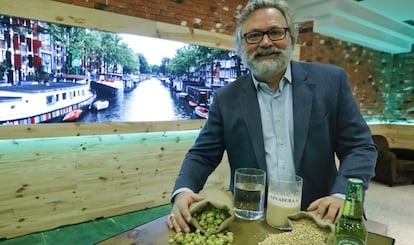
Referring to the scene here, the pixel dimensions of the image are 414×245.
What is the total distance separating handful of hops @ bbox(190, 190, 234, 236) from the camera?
795 millimetres

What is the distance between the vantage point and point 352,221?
2.24 ft

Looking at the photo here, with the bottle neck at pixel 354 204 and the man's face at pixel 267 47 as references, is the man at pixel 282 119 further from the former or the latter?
the bottle neck at pixel 354 204

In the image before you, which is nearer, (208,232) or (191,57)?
(208,232)

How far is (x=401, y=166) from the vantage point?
14.0ft

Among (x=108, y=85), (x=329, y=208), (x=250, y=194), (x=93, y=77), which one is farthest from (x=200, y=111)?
(x=329, y=208)

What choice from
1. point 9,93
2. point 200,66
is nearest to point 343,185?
point 9,93

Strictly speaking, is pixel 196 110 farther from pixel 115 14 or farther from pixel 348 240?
pixel 348 240

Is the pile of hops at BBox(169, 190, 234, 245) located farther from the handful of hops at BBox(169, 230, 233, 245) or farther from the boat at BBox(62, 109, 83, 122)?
the boat at BBox(62, 109, 83, 122)

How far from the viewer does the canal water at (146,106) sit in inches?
109

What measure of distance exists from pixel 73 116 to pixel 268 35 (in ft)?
6.87

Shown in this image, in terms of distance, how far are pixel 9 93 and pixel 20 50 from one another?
14.5 inches

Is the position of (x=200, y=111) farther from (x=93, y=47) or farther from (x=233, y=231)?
(x=233, y=231)

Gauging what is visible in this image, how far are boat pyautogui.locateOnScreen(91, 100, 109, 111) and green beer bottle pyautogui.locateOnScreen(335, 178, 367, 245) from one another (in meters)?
2.48

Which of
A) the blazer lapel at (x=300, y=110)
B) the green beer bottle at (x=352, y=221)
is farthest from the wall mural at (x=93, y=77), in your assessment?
the green beer bottle at (x=352, y=221)
